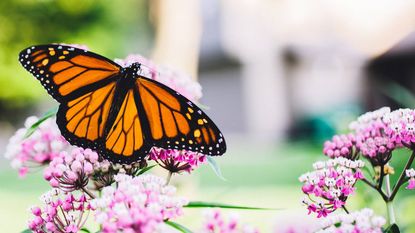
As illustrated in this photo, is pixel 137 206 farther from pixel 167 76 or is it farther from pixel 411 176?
pixel 167 76

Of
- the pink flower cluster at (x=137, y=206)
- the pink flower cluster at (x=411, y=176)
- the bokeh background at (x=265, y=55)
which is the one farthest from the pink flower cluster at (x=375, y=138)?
the bokeh background at (x=265, y=55)

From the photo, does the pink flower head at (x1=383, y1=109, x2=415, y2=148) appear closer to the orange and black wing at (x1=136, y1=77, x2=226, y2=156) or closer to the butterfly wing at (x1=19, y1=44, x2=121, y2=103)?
the orange and black wing at (x1=136, y1=77, x2=226, y2=156)

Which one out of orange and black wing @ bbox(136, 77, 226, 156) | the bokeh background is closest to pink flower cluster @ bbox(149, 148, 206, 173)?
orange and black wing @ bbox(136, 77, 226, 156)

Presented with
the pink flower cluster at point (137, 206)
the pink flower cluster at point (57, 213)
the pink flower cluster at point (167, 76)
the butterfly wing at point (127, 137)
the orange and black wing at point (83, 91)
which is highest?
the pink flower cluster at point (167, 76)

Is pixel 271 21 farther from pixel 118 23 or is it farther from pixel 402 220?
pixel 402 220

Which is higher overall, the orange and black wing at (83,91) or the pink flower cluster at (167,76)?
the pink flower cluster at (167,76)

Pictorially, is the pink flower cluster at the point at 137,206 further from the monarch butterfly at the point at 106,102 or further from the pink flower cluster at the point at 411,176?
the pink flower cluster at the point at 411,176

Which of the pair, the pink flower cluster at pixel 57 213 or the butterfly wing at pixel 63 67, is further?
the butterfly wing at pixel 63 67
